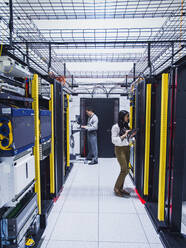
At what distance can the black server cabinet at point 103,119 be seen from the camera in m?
5.30

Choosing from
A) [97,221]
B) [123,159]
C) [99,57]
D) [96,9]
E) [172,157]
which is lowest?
[97,221]

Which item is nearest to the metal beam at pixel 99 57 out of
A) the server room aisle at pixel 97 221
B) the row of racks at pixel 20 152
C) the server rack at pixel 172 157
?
the row of racks at pixel 20 152

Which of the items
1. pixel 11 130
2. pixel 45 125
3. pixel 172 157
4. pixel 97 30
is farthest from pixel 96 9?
pixel 172 157

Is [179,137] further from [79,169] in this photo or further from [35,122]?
[79,169]

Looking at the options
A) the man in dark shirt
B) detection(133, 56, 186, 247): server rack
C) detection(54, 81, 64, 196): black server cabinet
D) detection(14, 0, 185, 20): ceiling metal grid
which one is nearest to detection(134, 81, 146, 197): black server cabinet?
detection(133, 56, 186, 247): server rack

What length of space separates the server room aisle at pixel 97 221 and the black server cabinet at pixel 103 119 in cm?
201

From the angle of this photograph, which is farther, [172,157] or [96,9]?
[96,9]

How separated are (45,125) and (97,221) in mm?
1427

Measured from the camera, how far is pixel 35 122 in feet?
5.96

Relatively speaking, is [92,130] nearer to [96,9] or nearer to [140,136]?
[140,136]

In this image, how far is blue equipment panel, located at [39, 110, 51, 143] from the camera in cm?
200

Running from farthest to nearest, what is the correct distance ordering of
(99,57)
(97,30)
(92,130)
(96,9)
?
(92,130)
(99,57)
(97,30)
(96,9)

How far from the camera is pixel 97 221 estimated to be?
7.19 ft

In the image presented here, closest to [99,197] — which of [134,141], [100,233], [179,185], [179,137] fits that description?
[100,233]
